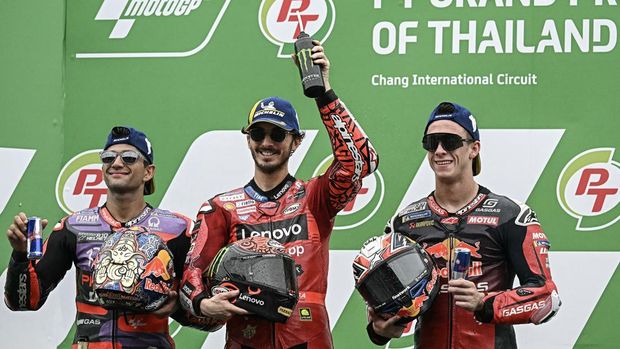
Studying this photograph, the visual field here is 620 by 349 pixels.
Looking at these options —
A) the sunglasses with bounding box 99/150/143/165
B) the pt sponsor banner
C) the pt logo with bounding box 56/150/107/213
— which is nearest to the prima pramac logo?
the pt sponsor banner

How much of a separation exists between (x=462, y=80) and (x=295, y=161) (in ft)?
3.05

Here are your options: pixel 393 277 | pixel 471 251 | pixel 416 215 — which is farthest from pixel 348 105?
pixel 393 277

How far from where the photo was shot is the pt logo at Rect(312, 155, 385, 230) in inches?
220

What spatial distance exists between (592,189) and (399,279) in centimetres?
174

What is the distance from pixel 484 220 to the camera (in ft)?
13.8

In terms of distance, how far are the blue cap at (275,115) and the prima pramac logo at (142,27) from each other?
148 centimetres

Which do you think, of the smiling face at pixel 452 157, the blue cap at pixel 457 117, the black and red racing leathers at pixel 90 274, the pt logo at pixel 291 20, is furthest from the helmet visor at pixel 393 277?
the pt logo at pixel 291 20

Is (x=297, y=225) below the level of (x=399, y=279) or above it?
above

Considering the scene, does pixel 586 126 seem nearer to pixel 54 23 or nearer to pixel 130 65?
pixel 130 65

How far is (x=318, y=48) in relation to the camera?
423 centimetres

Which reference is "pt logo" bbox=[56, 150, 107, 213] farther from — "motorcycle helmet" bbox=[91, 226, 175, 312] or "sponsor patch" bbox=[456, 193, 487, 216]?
"sponsor patch" bbox=[456, 193, 487, 216]

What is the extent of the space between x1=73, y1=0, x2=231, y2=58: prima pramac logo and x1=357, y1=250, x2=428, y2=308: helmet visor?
2.15 m

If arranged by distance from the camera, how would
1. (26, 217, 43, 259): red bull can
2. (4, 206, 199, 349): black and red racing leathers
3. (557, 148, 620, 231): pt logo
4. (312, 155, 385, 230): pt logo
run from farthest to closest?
(312, 155, 385, 230): pt logo
(557, 148, 620, 231): pt logo
(4, 206, 199, 349): black and red racing leathers
(26, 217, 43, 259): red bull can

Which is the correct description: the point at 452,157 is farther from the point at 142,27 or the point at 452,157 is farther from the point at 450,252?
the point at 142,27
